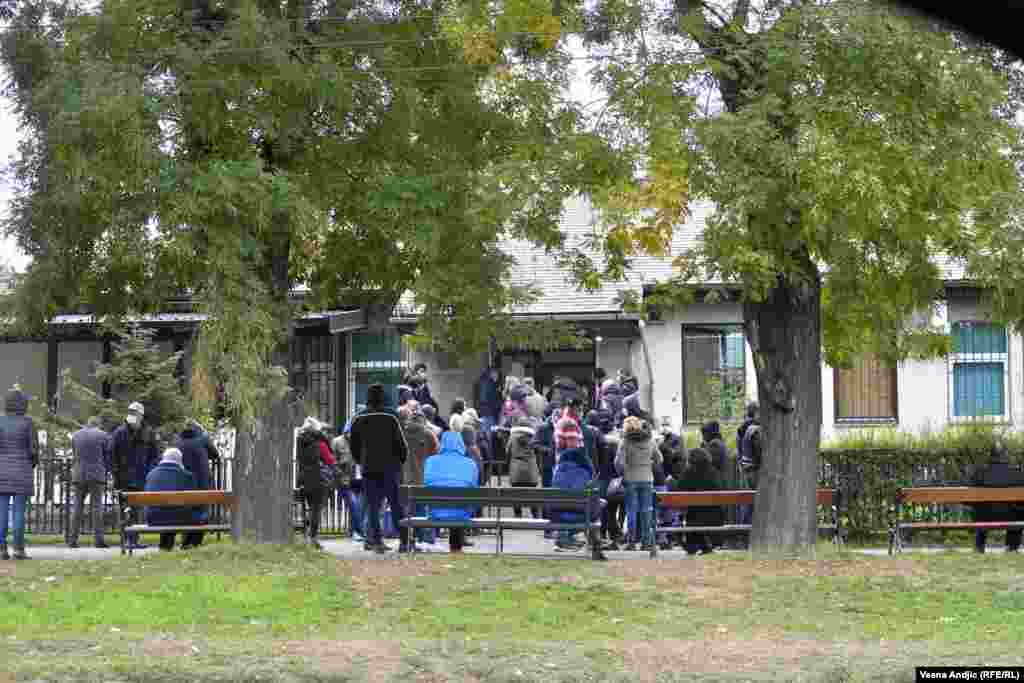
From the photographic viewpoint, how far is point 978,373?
30469 millimetres

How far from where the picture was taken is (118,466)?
20578mm

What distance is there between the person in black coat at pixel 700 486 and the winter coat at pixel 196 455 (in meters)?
6.22

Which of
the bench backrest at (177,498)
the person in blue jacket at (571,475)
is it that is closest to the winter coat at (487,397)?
the person in blue jacket at (571,475)

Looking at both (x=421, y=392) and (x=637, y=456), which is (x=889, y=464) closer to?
(x=637, y=456)

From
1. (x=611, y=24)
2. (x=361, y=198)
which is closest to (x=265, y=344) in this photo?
(x=361, y=198)

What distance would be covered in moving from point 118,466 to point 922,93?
1197cm

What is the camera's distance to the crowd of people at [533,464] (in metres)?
18.1

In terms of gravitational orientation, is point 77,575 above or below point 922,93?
below

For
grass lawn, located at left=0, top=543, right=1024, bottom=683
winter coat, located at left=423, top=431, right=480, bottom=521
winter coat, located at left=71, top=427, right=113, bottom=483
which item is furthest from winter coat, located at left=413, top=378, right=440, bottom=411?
grass lawn, located at left=0, top=543, right=1024, bottom=683

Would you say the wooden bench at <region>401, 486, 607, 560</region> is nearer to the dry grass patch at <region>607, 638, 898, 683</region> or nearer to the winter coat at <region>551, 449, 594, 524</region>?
the winter coat at <region>551, 449, 594, 524</region>

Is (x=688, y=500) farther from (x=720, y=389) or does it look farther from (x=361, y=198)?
(x=720, y=389)

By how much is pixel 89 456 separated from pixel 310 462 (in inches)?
138

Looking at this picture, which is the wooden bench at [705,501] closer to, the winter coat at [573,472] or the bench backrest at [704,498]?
the bench backrest at [704,498]

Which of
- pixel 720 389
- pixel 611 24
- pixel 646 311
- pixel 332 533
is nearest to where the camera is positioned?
pixel 611 24
